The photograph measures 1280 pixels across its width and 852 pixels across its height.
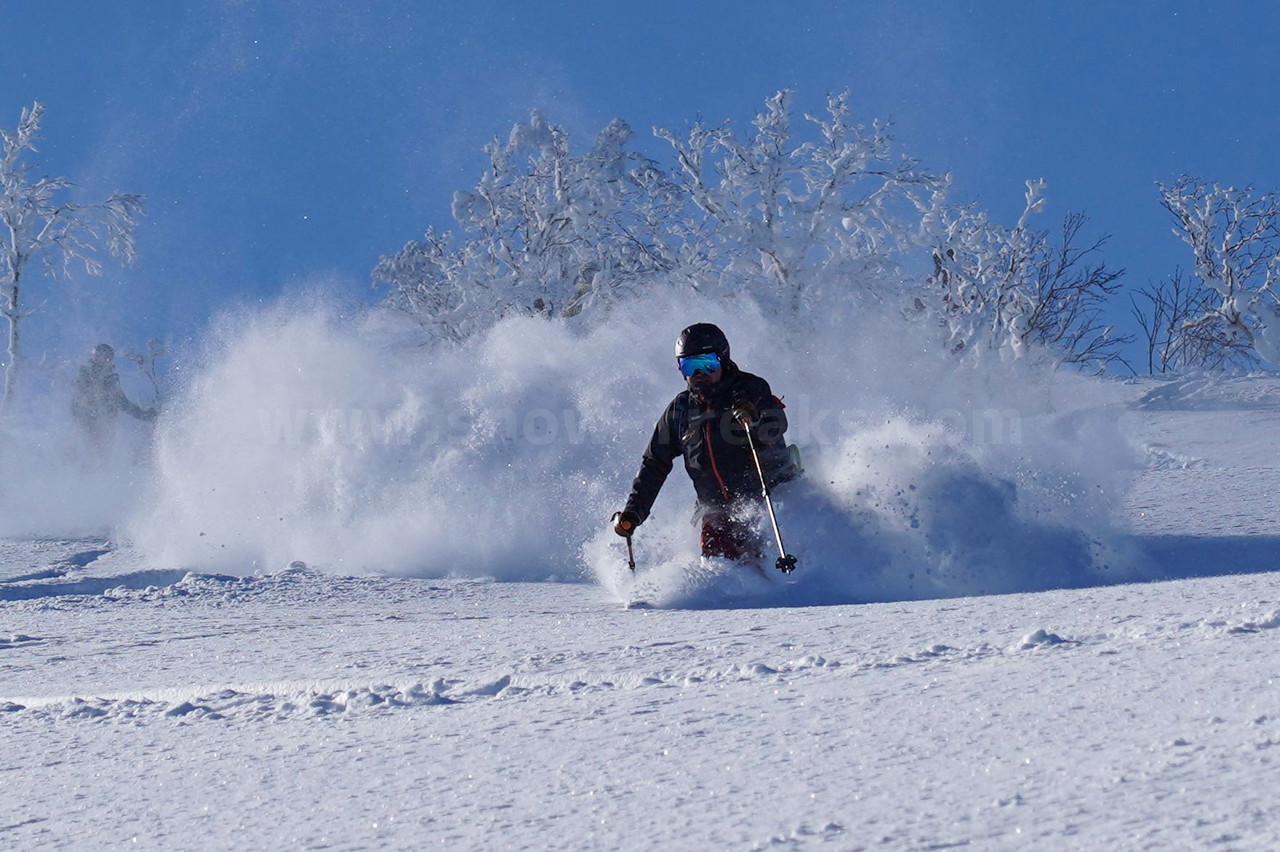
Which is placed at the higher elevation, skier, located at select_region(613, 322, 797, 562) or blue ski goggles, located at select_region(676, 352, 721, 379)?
blue ski goggles, located at select_region(676, 352, 721, 379)

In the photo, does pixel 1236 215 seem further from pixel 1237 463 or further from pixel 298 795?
pixel 298 795

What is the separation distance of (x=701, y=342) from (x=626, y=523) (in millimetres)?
1002

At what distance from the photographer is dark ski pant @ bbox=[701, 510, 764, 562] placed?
596cm

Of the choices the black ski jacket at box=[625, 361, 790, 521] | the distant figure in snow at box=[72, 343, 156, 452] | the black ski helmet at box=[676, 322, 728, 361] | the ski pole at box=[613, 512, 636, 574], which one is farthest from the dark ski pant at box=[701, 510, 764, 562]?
the distant figure in snow at box=[72, 343, 156, 452]

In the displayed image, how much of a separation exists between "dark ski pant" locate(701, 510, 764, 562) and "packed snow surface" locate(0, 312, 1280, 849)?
255 millimetres

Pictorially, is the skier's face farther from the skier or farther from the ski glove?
the ski glove

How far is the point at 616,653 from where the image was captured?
3.16 meters

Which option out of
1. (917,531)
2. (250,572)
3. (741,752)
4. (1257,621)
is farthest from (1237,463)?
(741,752)

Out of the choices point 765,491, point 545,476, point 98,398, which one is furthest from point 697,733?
point 98,398

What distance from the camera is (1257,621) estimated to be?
258cm

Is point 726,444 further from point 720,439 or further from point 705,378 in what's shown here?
point 705,378

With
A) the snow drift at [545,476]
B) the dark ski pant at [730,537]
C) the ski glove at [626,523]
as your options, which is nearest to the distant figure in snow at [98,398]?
the snow drift at [545,476]

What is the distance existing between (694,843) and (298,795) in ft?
2.53

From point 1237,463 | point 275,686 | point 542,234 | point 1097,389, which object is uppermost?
point 542,234
